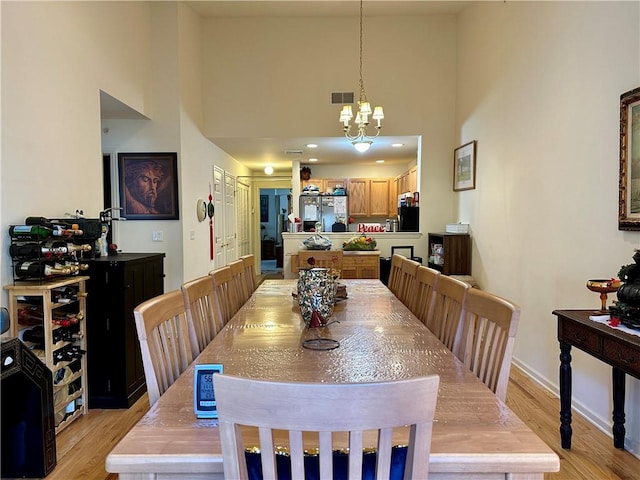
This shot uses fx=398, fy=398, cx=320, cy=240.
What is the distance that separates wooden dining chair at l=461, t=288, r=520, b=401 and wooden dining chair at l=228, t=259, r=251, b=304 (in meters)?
1.58

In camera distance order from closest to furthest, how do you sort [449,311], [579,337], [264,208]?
[449,311]
[579,337]
[264,208]

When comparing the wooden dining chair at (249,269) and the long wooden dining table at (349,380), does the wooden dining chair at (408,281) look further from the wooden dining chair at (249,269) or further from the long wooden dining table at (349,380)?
the wooden dining chair at (249,269)

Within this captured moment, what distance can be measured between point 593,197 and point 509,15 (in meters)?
2.08

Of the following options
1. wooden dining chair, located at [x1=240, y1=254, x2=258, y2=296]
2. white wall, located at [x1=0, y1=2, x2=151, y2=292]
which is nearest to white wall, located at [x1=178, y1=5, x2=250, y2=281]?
white wall, located at [x1=0, y1=2, x2=151, y2=292]

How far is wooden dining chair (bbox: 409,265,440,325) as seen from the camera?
211 centimetres

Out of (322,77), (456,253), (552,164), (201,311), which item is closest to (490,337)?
(201,311)

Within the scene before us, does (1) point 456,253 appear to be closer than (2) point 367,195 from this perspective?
Yes

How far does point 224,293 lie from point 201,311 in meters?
0.51

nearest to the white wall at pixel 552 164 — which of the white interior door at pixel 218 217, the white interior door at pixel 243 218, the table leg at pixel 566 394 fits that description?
the table leg at pixel 566 394

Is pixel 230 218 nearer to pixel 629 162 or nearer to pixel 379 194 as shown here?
pixel 379 194

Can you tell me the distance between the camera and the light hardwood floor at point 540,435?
1990mm

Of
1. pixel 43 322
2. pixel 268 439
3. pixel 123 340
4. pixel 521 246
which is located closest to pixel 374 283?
pixel 521 246

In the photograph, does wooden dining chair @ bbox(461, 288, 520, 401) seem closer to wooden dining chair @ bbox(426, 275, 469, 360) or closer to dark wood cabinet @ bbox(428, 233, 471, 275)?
wooden dining chair @ bbox(426, 275, 469, 360)

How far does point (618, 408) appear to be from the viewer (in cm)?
216
